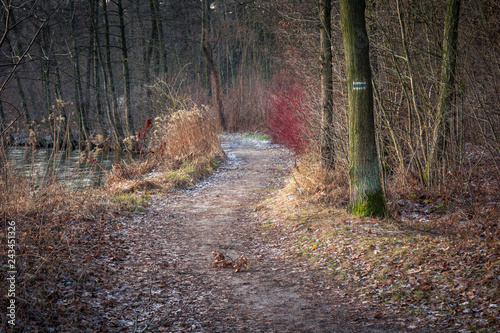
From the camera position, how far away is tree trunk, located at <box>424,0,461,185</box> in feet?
23.4

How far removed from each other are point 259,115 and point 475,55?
17136 mm

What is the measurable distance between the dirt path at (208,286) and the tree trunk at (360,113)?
157 cm

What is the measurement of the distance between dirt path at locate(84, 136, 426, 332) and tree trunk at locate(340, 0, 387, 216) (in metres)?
1.57

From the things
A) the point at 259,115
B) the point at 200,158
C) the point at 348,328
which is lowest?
the point at 348,328

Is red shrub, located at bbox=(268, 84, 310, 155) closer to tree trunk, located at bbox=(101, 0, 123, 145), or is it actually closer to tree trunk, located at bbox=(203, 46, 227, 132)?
tree trunk, located at bbox=(203, 46, 227, 132)

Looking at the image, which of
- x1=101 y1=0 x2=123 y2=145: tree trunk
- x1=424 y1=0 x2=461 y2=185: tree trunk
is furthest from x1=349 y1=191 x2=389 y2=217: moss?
x1=101 y1=0 x2=123 y2=145: tree trunk

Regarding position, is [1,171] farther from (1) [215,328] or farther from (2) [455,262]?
(2) [455,262]

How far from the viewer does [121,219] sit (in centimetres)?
708

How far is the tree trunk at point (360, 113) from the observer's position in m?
5.55

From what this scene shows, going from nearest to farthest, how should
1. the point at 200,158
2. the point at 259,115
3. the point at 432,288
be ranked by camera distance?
the point at 432,288, the point at 200,158, the point at 259,115

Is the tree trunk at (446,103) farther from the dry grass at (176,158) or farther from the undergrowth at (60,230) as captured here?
the dry grass at (176,158)

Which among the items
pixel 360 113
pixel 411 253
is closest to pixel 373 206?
pixel 411 253

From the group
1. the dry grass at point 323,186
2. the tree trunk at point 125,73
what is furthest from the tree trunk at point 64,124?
the dry grass at point 323,186

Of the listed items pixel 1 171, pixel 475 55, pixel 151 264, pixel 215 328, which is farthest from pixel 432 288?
pixel 1 171
